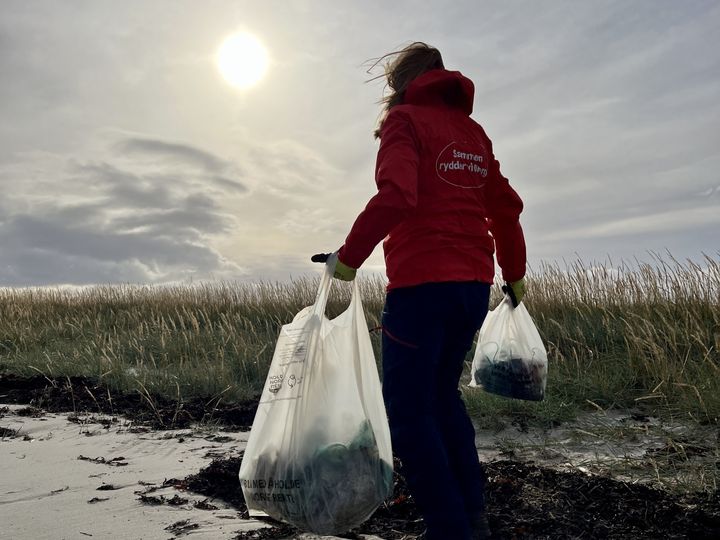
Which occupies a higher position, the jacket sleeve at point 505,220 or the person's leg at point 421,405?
the jacket sleeve at point 505,220

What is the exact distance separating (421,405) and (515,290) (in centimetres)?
107

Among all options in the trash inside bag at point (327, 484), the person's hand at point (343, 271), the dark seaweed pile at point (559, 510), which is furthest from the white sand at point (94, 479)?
the person's hand at point (343, 271)

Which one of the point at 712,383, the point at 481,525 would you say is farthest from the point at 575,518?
the point at 712,383

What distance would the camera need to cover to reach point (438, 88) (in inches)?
92.4

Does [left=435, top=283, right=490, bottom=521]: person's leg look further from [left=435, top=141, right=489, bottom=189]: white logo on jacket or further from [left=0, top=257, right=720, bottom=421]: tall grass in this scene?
[left=0, top=257, right=720, bottom=421]: tall grass

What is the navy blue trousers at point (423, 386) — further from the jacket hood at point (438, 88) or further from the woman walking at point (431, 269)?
the jacket hood at point (438, 88)

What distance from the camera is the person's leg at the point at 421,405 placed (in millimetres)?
2127

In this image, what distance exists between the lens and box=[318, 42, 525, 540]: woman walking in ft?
6.95

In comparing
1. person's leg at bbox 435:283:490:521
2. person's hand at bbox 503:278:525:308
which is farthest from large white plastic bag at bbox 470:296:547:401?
person's leg at bbox 435:283:490:521

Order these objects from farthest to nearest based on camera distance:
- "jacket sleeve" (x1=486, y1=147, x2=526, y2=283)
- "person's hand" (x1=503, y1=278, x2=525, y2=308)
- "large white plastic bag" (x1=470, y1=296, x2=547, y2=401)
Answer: "large white plastic bag" (x1=470, y1=296, x2=547, y2=401) → "person's hand" (x1=503, y1=278, x2=525, y2=308) → "jacket sleeve" (x1=486, y1=147, x2=526, y2=283)

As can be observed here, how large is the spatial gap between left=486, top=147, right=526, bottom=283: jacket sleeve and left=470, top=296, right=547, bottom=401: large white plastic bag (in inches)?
17.4

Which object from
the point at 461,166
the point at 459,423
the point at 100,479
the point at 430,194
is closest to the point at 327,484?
the point at 459,423

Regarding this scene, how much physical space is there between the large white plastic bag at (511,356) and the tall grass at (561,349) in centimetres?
105

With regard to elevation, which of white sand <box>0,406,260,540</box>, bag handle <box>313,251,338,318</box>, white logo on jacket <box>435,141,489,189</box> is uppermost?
white logo on jacket <box>435,141,489,189</box>
